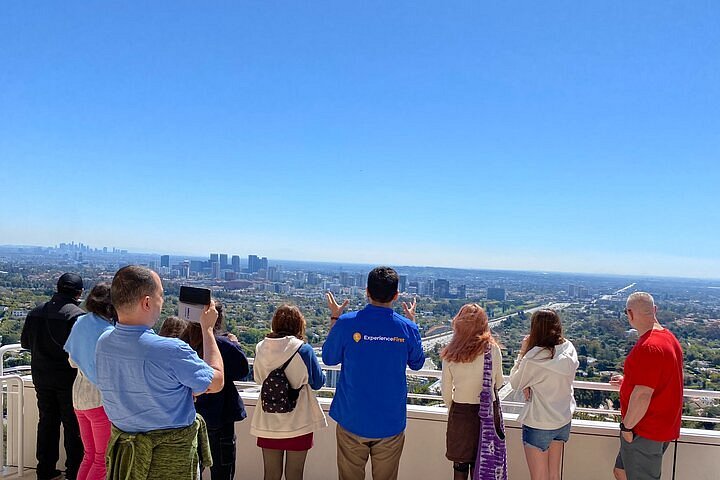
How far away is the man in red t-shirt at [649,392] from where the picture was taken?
3.17m

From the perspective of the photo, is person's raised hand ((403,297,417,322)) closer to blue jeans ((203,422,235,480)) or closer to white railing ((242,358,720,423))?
white railing ((242,358,720,423))

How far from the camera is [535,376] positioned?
11.1 ft

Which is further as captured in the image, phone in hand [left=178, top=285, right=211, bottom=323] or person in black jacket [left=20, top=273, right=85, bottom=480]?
person in black jacket [left=20, top=273, right=85, bottom=480]

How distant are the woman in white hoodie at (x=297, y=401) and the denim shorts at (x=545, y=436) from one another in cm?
138

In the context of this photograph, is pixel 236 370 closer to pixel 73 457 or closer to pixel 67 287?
pixel 67 287

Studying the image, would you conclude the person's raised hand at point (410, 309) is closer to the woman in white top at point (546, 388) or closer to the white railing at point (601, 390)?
the white railing at point (601, 390)

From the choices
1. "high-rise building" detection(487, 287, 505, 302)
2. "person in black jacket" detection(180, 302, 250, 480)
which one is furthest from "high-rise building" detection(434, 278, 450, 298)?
"person in black jacket" detection(180, 302, 250, 480)

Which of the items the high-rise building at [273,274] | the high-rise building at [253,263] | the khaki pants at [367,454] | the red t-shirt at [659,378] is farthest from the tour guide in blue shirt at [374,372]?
the high-rise building at [253,263]

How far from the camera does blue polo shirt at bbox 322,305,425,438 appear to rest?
3.05 meters

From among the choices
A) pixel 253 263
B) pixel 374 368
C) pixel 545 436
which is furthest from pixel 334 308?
pixel 253 263

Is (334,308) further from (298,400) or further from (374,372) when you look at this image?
(298,400)

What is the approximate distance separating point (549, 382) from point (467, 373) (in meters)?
0.57

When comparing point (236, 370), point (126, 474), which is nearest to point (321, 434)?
point (236, 370)

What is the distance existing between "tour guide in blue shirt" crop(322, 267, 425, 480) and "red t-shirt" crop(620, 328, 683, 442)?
1337 millimetres
